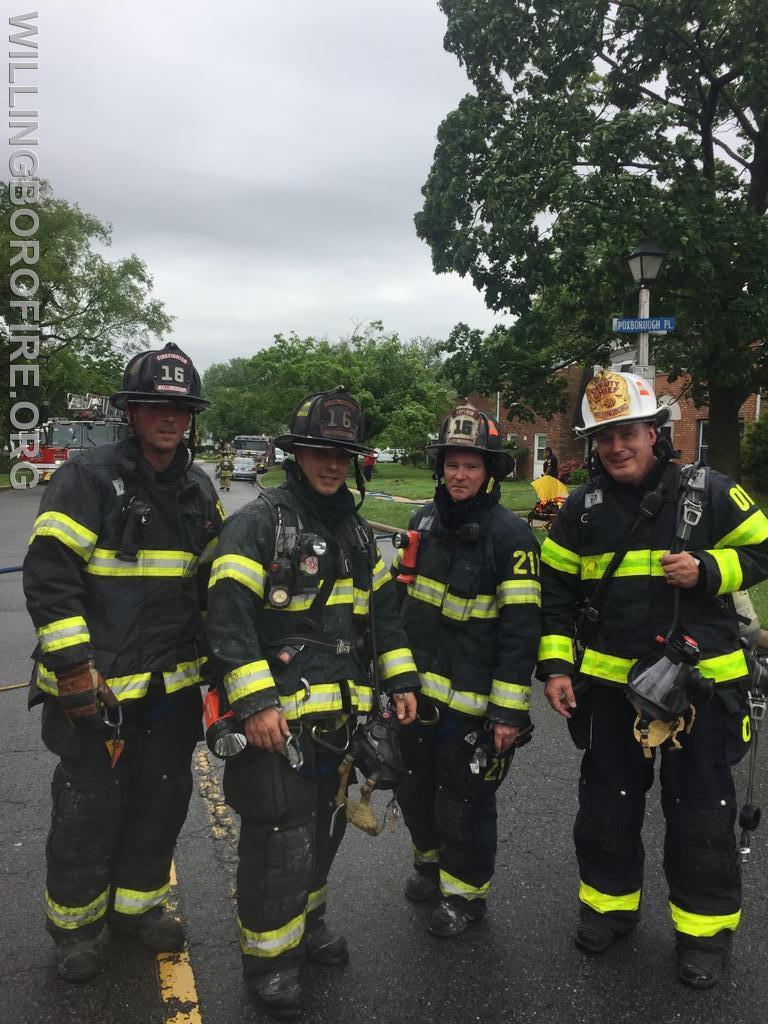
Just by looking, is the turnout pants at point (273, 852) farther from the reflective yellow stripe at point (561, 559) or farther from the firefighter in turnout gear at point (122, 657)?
the reflective yellow stripe at point (561, 559)

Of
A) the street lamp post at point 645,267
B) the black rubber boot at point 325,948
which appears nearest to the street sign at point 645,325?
the street lamp post at point 645,267

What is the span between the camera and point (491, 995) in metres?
2.58

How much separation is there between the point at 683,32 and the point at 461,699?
532 inches

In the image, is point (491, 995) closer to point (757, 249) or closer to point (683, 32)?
point (757, 249)

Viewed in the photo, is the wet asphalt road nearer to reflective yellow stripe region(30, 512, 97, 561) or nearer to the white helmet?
reflective yellow stripe region(30, 512, 97, 561)

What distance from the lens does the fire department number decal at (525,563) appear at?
9.70ft

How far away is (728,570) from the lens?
2.70 m

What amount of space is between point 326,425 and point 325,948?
186 cm

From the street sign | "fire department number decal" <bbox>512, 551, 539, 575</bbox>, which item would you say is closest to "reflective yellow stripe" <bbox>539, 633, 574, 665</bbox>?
"fire department number decal" <bbox>512, 551, 539, 575</bbox>

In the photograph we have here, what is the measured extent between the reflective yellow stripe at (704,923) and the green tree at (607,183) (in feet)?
32.3

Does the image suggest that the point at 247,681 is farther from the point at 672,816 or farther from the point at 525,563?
the point at 672,816

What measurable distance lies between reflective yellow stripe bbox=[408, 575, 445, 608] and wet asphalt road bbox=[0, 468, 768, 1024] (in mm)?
1246

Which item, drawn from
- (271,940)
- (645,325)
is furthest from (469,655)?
(645,325)

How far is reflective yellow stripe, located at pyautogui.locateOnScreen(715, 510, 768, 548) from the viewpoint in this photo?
2795mm
